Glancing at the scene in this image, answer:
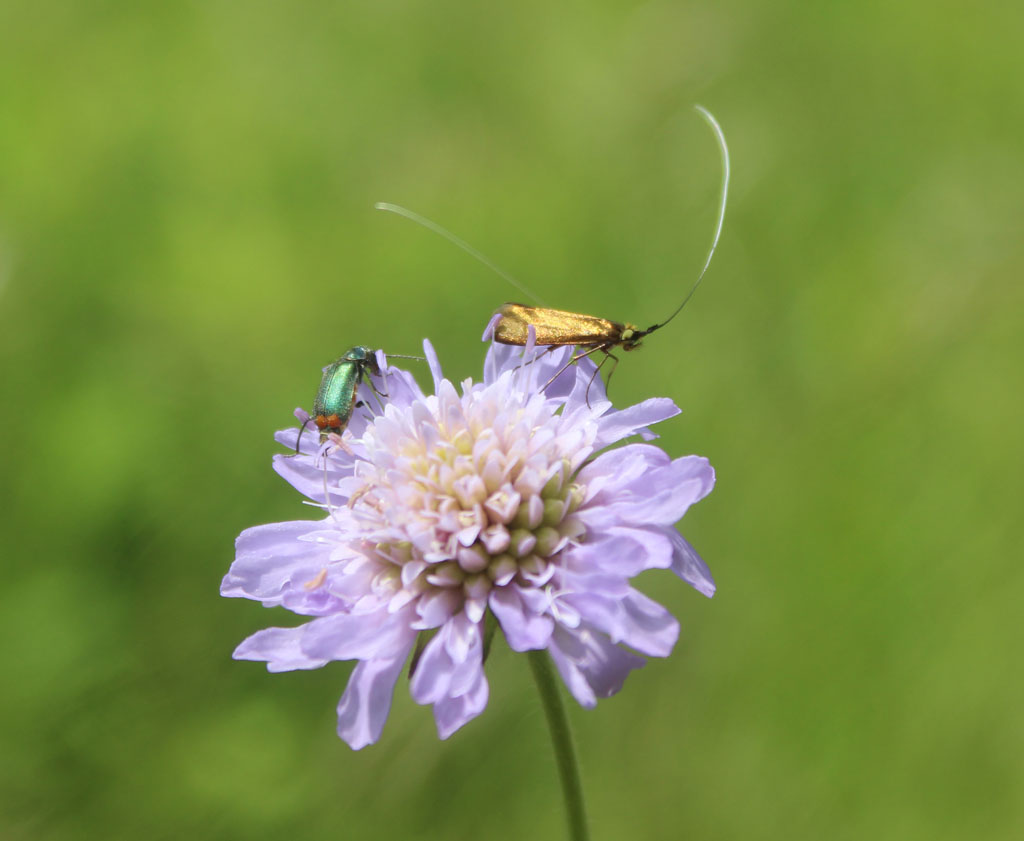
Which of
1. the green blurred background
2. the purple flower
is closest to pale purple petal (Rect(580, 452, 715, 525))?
the purple flower

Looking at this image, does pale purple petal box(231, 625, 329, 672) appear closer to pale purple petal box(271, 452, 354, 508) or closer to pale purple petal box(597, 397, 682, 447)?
pale purple petal box(271, 452, 354, 508)

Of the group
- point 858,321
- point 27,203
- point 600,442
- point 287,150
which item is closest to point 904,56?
point 858,321

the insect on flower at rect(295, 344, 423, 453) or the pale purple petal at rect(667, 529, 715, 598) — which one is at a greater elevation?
the pale purple petal at rect(667, 529, 715, 598)

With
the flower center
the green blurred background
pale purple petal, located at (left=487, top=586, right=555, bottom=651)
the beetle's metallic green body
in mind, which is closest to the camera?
pale purple petal, located at (left=487, top=586, right=555, bottom=651)

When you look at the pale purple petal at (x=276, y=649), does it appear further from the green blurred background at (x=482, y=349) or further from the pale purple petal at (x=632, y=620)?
the green blurred background at (x=482, y=349)

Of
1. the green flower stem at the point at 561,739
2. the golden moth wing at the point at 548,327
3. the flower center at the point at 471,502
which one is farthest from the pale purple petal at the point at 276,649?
the golden moth wing at the point at 548,327
